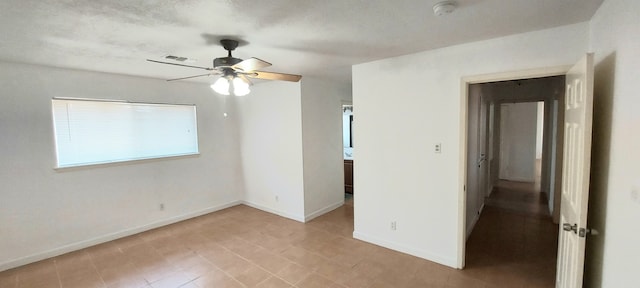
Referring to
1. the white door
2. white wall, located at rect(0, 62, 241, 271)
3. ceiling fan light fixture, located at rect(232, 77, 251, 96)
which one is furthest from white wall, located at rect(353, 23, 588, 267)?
white wall, located at rect(0, 62, 241, 271)

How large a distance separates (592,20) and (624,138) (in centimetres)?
119

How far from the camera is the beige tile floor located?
276cm

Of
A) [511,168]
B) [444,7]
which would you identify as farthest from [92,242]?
[511,168]

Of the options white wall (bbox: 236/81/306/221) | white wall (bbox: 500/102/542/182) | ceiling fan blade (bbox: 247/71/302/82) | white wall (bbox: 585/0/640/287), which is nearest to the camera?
white wall (bbox: 585/0/640/287)

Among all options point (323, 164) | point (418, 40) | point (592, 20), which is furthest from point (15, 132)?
point (592, 20)

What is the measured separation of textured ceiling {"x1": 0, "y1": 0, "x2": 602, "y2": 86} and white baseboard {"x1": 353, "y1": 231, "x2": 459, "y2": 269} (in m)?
2.24

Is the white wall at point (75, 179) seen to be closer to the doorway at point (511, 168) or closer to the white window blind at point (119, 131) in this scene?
the white window blind at point (119, 131)

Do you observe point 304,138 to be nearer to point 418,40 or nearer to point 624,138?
point 418,40

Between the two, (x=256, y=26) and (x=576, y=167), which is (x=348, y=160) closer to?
(x=256, y=26)

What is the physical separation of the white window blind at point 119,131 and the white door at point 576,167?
487 centimetres

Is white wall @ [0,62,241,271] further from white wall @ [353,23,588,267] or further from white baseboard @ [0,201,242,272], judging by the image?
white wall @ [353,23,588,267]

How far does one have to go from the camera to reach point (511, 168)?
23.5ft

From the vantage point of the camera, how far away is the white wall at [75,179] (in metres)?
3.13

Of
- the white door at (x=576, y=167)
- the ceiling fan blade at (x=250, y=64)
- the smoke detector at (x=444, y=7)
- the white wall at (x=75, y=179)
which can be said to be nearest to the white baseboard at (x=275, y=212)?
the white wall at (x=75, y=179)
